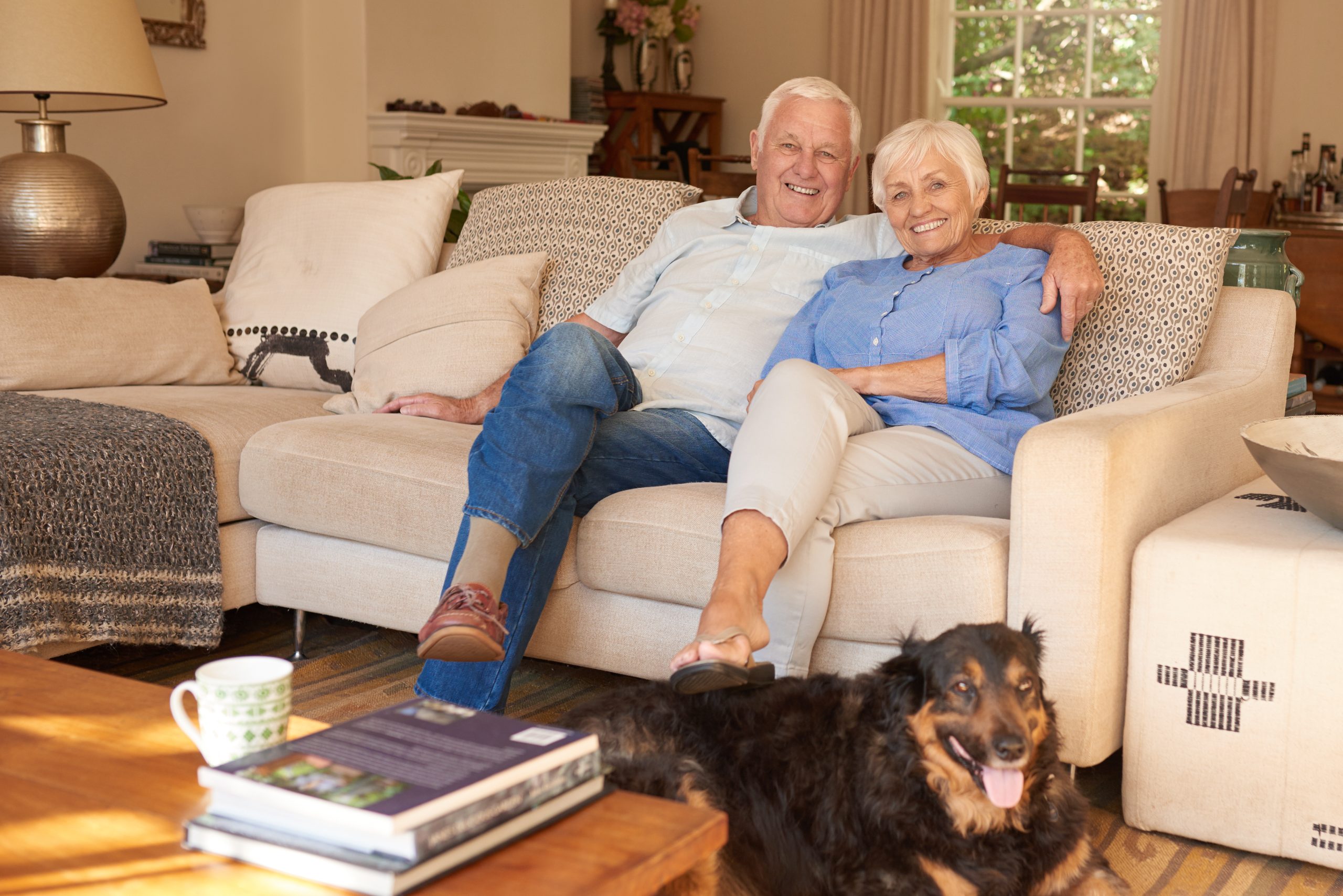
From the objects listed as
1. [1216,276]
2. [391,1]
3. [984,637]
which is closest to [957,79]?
[391,1]

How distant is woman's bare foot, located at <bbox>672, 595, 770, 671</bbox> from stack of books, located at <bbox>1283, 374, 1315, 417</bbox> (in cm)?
143

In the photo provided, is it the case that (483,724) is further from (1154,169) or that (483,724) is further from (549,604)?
(1154,169)

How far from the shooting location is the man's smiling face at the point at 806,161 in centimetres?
235

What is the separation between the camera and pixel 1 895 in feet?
2.74

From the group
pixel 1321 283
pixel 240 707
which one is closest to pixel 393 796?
pixel 240 707

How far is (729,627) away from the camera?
1.49 m

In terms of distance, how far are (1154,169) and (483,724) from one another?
6286 millimetres

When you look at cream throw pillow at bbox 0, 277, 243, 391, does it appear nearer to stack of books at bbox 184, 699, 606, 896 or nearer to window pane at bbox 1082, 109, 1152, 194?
stack of books at bbox 184, 699, 606, 896

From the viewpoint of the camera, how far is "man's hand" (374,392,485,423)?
2486 millimetres

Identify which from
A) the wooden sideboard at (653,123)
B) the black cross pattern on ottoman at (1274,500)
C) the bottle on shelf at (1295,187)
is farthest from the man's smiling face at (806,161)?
the bottle on shelf at (1295,187)

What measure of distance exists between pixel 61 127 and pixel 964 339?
2.46 meters

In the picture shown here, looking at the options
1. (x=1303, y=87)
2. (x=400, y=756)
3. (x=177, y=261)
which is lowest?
(x=400, y=756)

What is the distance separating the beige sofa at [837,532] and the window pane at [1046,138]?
16.2 ft

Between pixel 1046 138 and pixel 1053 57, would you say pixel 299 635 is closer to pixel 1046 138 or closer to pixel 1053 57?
pixel 1046 138
